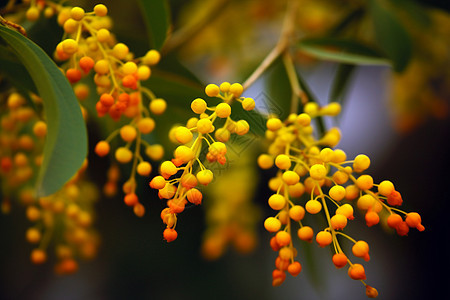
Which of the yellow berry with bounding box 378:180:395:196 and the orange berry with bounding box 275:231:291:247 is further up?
the yellow berry with bounding box 378:180:395:196

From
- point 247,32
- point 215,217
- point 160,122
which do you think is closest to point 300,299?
point 215,217

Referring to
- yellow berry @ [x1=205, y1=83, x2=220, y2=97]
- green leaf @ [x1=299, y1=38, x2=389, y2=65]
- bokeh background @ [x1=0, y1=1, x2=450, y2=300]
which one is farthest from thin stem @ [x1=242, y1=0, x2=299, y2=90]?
bokeh background @ [x1=0, y1=1, x2=450, y2=300]

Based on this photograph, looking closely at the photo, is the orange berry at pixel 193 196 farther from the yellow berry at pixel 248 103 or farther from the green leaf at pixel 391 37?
the green leaf at pixel 391 37

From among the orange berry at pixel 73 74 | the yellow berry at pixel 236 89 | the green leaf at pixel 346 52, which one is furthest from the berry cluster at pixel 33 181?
the green leaf at pixel 346 52

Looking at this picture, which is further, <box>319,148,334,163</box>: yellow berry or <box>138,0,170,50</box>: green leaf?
<box>138,0,170,50</box>: green leaf

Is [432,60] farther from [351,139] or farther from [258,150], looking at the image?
[351,139]

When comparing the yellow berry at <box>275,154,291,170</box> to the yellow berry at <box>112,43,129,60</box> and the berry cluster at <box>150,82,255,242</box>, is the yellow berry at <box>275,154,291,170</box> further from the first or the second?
the yellow berry at <box>112,43,129,60</box>

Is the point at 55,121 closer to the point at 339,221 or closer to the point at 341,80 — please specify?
the point at 339,221
